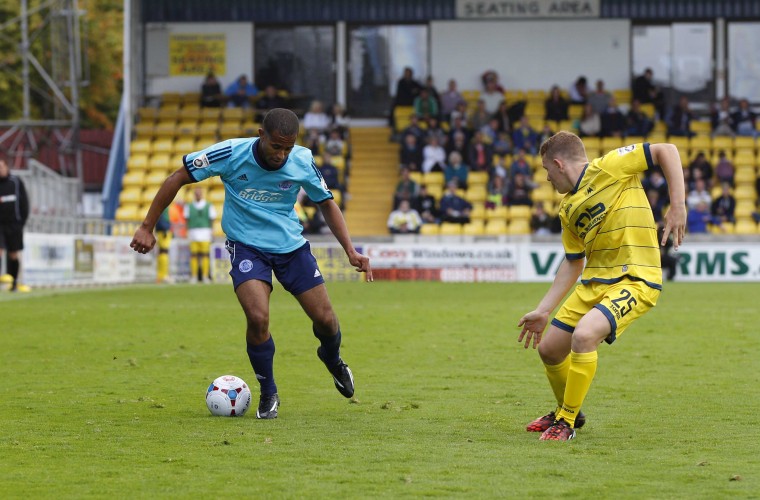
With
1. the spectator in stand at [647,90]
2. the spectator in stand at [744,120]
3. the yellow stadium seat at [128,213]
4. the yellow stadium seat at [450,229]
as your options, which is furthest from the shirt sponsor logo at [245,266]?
the spectator in stand at [647,90]

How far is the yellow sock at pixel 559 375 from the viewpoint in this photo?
7.40 m

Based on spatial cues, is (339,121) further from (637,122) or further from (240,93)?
(637,122)

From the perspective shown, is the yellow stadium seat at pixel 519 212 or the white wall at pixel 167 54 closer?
the yellow stadium seat at pixel 519 212

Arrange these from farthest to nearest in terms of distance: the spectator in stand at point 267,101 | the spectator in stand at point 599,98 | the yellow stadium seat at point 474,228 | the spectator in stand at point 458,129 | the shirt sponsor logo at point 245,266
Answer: the spectator in stand at point 267,101, the spectator in stand at point 599,98, the spectator in stand at point 458,129, the yellow stadium seat at point 474,228, the shirt sponsor logo at point 245,266

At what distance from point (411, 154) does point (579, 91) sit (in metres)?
5.19

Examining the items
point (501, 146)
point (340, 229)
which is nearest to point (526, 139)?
point (501, 146)

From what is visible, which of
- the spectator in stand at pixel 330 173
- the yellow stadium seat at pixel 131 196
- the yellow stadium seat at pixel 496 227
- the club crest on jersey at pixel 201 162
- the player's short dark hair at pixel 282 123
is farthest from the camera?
the yellow stadium seat at pixel 131 196

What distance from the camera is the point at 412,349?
12719mm

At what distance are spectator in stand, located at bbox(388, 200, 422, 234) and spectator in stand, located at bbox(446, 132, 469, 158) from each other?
11.3 ft

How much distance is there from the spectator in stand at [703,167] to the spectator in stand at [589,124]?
279 centimetres

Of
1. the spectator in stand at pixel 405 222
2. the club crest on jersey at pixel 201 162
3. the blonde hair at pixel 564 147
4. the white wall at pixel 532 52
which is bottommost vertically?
the spectator in stand at pixel 405 222

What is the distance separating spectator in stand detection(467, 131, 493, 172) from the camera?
31.1m

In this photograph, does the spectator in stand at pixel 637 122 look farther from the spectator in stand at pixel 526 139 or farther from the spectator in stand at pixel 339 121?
the spectator in stand at pixel 339 121

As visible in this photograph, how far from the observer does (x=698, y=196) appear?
95.9ft
